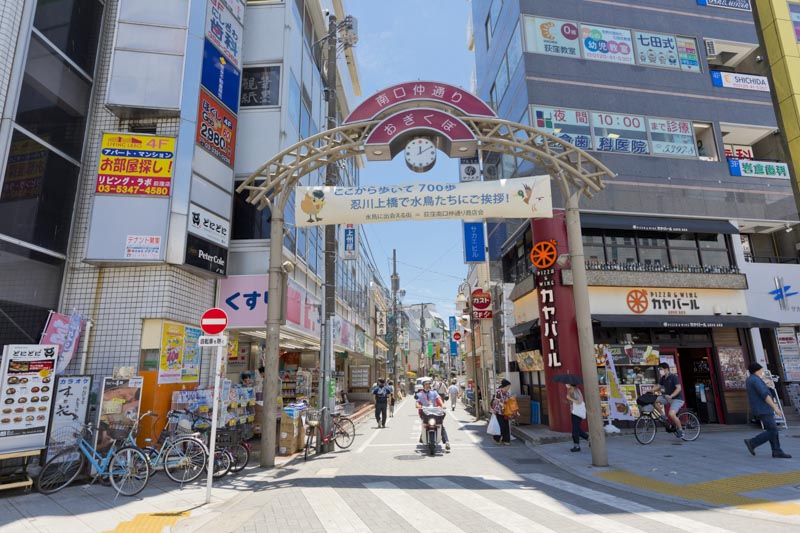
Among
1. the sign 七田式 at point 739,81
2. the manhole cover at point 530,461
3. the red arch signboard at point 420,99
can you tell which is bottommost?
the manhole cover at point 530,461

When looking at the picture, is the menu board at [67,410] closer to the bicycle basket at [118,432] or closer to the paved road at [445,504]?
the bicycle basket at [118,432]

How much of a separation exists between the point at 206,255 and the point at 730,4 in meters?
23.9

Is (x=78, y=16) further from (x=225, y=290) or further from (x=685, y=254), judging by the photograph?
(x=685, y=254)

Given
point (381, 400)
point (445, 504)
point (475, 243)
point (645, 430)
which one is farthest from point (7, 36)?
point (645, 430)

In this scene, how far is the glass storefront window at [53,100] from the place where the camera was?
31.1ft

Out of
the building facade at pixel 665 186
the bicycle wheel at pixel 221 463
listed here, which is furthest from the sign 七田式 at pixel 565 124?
the bicycle wheel at pixel 221 463

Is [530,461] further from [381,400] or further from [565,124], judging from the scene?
[565,124]

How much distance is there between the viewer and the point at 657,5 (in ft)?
61.4

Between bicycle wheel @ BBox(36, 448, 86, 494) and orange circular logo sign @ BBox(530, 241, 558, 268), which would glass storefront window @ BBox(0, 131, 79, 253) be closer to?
bicycle wheel @ BBox(36, 448, 86, 494)

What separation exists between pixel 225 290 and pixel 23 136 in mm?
5548

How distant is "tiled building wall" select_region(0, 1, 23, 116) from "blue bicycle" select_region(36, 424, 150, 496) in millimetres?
6949

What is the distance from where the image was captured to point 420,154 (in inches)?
416

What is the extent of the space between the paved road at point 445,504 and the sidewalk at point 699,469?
1.67ft

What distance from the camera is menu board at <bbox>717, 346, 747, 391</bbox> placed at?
49.6ft
